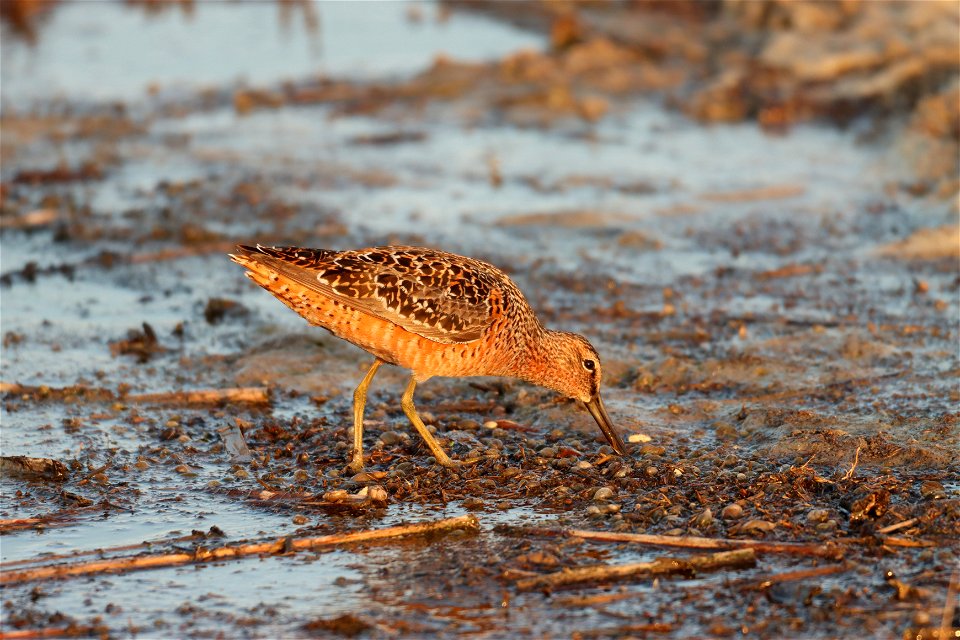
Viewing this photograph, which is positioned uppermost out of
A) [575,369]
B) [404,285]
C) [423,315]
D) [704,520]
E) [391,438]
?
[404,285]

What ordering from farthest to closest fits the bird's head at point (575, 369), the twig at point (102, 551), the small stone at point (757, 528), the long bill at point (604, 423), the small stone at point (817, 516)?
the bird's head at point (575, 369) < the long bill at point (604, 423) < the small stone at point (817, 516) < the small stone at point (757, 528) < the twig at point (102, 551)

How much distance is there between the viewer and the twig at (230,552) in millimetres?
5254

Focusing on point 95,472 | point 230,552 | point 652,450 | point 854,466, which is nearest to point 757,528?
point 854,466

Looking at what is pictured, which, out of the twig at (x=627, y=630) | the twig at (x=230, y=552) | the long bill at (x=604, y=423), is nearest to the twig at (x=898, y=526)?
the twig at (x=627, y=630)

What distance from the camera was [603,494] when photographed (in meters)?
6.07

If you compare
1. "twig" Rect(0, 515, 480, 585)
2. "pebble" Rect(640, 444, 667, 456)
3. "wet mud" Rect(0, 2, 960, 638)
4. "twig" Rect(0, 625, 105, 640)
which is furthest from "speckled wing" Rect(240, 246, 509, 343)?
"twig" Rect(0, 625, 105, 640)

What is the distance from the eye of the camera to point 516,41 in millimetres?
20094

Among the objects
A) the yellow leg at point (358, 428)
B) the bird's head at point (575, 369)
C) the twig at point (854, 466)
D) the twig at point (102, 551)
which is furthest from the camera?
the bird's head at point (575, 369)

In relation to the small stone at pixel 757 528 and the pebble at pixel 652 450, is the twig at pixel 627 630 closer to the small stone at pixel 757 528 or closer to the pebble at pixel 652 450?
the small stone at pixel 757 528

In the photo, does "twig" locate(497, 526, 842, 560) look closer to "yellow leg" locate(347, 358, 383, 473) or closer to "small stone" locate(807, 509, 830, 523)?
"small stone" locate(807, 509, 830, 523)

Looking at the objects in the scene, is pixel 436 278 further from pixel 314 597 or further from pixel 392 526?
pixel 314 597

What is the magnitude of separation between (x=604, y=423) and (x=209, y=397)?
2.27 meters

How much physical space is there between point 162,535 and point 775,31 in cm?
1525

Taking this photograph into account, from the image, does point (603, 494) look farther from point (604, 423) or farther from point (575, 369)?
point (575, 369)
